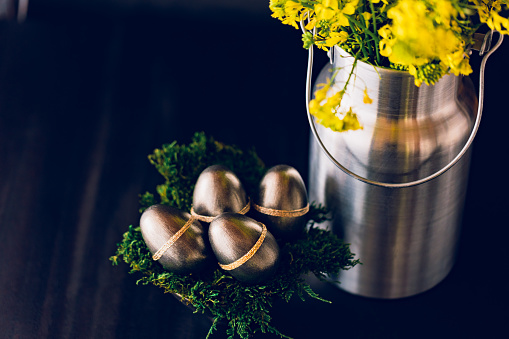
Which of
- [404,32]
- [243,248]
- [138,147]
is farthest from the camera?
[138,147]

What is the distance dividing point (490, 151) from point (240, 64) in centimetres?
42

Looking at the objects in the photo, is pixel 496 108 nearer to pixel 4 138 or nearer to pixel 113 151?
pixel 113 151

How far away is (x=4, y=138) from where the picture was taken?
92 cm

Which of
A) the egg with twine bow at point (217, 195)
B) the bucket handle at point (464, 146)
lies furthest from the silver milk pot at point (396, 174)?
A: the egg with twine bow at point (217, 195)

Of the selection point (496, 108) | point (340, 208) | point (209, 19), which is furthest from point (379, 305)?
point (209, 19)

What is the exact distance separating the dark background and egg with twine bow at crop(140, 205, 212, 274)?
0.11 m

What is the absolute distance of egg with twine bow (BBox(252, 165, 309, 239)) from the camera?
A: 642mm

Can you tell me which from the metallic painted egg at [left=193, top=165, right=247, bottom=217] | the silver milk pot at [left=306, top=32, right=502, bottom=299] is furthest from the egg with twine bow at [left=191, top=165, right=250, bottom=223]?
the silver milk pot at [left=306, top=32, right=502, bottom=299]

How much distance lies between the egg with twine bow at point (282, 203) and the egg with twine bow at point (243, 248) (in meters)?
0.04

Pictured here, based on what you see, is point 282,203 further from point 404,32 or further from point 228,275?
point 404,32

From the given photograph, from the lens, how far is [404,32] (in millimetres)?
427

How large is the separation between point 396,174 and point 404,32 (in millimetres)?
203

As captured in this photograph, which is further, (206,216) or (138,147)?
(138,147)

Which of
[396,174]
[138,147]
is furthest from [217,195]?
[138,147]
